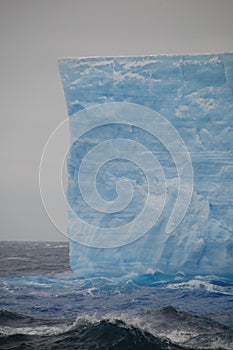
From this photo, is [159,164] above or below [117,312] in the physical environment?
above

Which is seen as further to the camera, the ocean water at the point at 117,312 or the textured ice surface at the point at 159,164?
the textured ice surface at the point at 159,164

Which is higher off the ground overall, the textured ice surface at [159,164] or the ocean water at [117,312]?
the textured ice surface at [159,164]

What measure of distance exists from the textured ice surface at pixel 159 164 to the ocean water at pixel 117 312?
0.26 meters

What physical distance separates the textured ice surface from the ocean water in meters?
0.26

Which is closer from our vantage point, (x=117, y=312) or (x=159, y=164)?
(x=117, y=312)

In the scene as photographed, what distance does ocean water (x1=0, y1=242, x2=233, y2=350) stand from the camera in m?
4.10

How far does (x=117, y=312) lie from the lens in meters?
4.90

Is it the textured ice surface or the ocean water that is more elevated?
the textured ice surface

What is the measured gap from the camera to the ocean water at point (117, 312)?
13.5 ft

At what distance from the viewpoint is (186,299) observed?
5.37 metres

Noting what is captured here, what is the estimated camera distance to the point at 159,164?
20.0 ft

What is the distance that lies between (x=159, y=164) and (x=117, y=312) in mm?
1926

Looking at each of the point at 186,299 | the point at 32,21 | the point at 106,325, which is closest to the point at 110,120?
the point at 32,21

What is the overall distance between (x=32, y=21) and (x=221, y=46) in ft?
7.61
